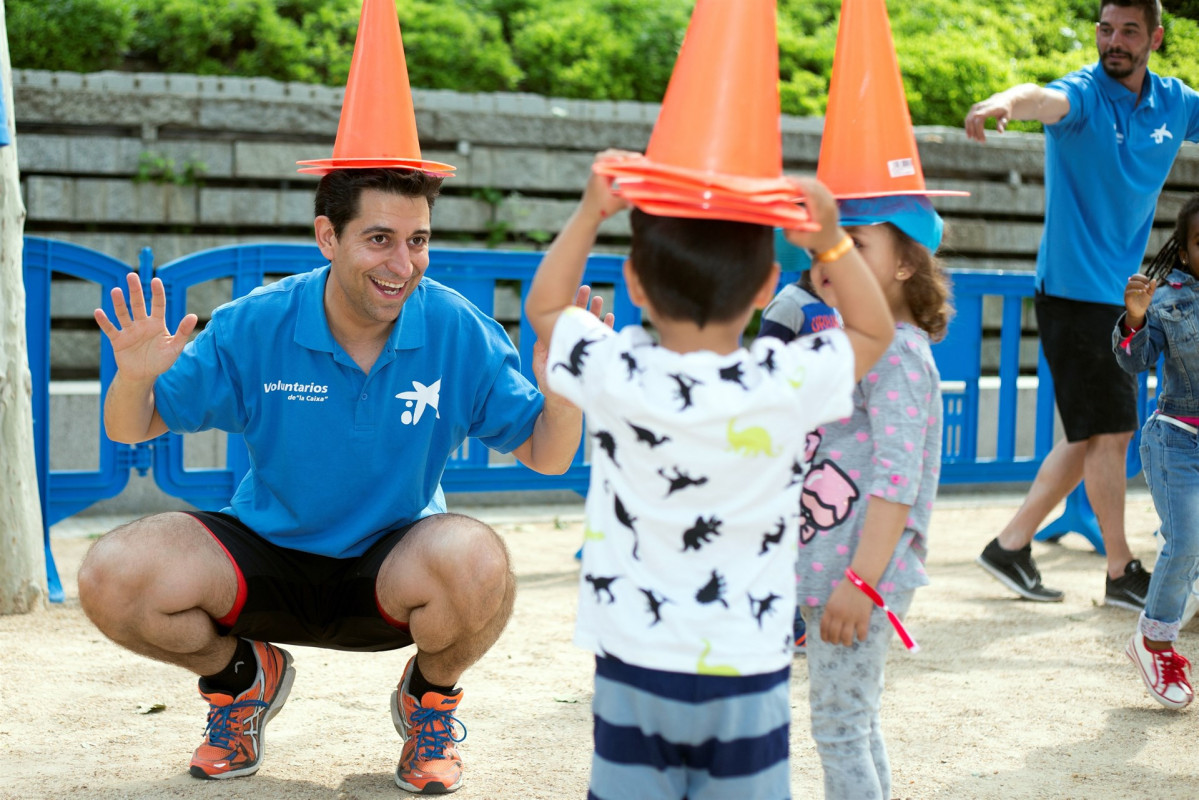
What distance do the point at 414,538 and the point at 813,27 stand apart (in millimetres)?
10889

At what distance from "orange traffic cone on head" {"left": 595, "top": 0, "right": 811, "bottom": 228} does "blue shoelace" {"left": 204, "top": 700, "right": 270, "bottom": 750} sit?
1866 mm

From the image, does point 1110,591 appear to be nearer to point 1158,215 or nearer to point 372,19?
point 372,19

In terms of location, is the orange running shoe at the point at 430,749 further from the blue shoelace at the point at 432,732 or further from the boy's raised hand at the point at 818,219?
the boy's raised hand at the point at 818,219

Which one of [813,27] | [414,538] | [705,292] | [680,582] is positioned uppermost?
[813,27]

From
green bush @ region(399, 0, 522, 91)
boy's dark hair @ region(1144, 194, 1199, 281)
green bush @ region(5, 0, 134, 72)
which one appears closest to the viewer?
boy's dark hair @ region(1144, 194, 1199, 281)

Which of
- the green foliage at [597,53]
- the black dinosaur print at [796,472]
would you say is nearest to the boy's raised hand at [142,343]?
the black dinosaur print at [796,472]

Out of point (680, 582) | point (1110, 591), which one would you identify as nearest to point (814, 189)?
point (680, 582)

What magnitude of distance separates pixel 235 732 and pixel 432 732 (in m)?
0.51

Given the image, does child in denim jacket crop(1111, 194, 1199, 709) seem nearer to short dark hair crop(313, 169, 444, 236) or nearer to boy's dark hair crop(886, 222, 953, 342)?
boy's dark hair crop(886, 222, 953, 342)

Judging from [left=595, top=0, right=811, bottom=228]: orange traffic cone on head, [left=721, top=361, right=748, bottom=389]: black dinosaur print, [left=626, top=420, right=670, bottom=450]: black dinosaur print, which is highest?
[left=595, top=0, right=811, bottom=228]: orange traffic cone on head

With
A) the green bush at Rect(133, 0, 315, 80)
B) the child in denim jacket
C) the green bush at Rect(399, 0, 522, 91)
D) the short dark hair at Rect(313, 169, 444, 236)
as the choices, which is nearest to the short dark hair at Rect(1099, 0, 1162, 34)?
the child in denim jacket

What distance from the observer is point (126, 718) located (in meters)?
3.70

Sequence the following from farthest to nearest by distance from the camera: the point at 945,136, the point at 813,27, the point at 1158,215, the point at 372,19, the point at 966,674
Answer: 1. the point at 813,27
2. the point at 1158,215
3. the point at 945,136
4. the point at 966,674
5. the point at 372,19

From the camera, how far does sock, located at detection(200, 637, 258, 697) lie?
325 cm
